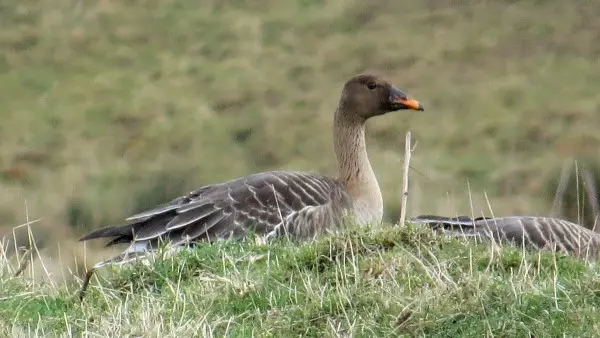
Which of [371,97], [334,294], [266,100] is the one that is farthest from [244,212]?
[266,100]

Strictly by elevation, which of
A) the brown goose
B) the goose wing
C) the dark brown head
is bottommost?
the brown goose

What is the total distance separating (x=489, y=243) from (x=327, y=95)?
17074 mm

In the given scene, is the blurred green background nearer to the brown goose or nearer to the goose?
the goose

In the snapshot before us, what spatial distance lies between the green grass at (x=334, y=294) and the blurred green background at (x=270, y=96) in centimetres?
735

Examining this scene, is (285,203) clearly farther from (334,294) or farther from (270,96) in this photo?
(270,96)

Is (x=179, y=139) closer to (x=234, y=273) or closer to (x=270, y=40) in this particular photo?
(x=270, y=40)

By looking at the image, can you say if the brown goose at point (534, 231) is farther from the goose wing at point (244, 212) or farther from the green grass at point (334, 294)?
the green grass at point (334, 294)

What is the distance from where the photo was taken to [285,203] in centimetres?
1030

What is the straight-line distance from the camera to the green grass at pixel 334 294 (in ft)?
20.1

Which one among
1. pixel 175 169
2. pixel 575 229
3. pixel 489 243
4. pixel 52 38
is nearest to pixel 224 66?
pixel 52 38

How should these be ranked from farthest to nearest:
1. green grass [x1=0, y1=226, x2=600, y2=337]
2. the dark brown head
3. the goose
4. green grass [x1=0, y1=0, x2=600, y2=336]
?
1. green grass [x1=0, y1=0, x2=600, y2=336]
2. the dark brown head
3. the goose
4. green grass [x1=0, y1=226, x2=600, y2=337]

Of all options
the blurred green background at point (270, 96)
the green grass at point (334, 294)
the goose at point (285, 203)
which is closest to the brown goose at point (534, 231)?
the goose at point (285, 203)

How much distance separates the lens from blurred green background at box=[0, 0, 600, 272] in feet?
58.9

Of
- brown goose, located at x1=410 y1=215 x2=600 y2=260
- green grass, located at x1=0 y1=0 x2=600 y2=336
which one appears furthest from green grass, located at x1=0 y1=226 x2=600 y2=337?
brown goose, located at x1=410 y1=215 x2=600 y2=260
